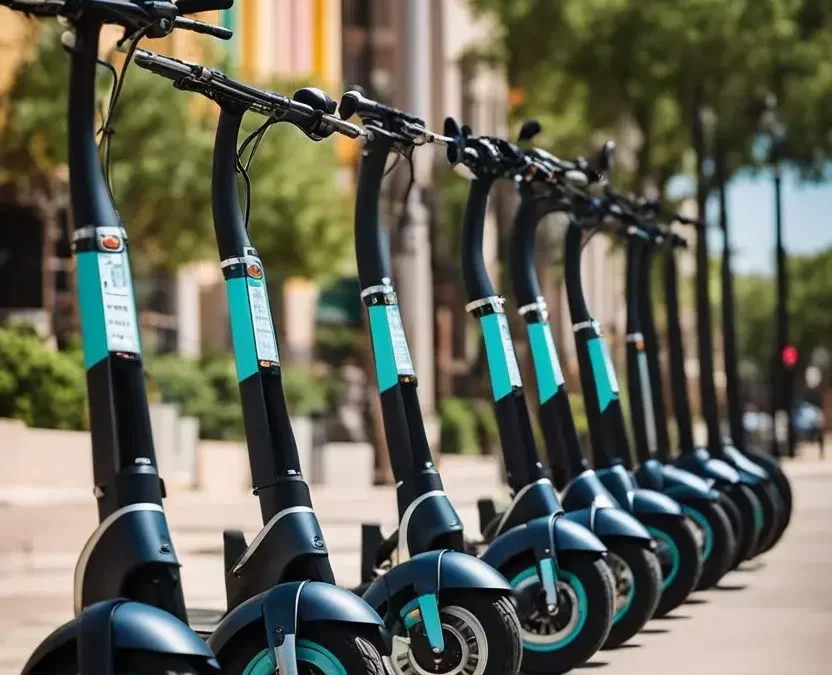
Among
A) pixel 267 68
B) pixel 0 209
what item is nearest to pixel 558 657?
pixel 0 209

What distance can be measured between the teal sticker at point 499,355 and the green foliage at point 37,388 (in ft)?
43.4

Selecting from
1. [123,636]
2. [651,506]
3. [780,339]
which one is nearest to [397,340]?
[123,636]

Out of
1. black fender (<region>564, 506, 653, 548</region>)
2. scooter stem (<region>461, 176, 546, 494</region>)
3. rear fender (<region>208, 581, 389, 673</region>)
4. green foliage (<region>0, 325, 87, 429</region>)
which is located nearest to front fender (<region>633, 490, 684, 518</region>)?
black fender (<region>564, 506, 653, 548</region>)

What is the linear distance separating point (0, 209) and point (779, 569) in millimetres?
21939

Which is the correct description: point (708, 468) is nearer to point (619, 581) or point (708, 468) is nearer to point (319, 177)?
point (619, 581)

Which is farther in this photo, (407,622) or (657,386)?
(657,386)

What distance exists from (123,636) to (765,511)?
434 inches

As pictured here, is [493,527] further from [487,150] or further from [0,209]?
[0,209]

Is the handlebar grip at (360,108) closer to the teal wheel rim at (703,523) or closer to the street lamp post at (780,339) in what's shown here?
the teal wheel rim at (703,523)

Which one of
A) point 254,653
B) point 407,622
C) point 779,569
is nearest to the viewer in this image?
point 254,653

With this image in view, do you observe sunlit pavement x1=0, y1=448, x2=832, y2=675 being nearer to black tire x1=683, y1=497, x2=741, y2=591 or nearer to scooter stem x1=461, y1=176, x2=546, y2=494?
black tire x1=683, y1=497, x2=741, y2=591

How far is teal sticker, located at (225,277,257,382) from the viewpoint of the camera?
7773 mm

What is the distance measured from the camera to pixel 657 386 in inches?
618

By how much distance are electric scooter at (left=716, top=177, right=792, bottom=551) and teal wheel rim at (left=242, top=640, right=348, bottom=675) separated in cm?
1053
